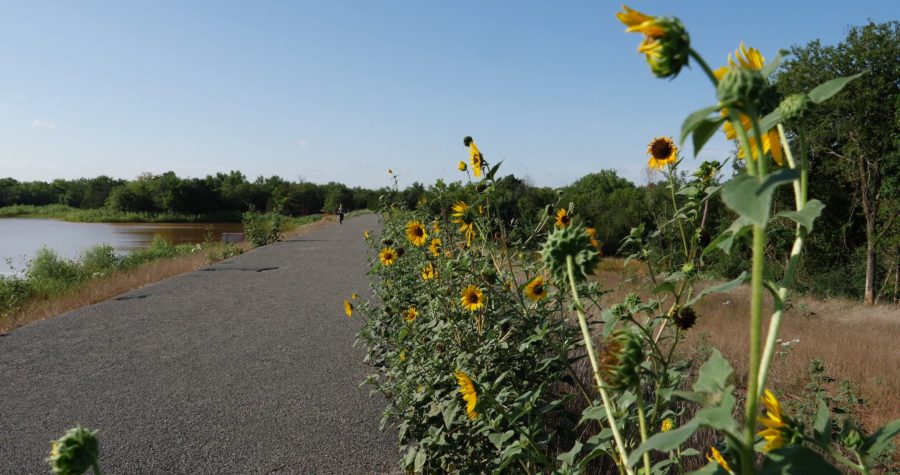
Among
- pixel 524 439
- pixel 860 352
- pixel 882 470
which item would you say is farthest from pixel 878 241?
pixel 524 439

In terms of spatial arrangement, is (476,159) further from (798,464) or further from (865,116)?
(865,116)

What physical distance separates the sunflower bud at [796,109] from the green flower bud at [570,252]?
1.05 feet

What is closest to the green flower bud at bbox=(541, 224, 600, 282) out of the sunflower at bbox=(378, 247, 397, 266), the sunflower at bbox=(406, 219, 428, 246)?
the sunflower at bbox=(406, 219, 428, 246)

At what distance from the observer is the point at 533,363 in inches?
92.9

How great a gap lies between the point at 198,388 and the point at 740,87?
13.5ft

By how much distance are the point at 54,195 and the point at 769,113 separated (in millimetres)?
82065

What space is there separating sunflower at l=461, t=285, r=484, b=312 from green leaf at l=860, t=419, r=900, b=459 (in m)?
1.74

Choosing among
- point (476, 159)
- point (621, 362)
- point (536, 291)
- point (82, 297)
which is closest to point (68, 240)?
point (82, 297)

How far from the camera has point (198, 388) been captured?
391 centimetres

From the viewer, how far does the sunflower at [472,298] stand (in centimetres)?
245

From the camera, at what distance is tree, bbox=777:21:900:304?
1402 centimetres

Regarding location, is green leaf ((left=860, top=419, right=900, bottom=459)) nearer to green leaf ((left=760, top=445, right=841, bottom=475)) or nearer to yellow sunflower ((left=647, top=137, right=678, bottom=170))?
green leaf ((left=760, top=445, right=841, bottom=475))

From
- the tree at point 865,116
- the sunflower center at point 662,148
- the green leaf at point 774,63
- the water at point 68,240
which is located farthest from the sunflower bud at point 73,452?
the tree at point 865,116

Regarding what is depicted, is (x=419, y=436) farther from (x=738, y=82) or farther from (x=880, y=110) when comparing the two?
(x=880, y=110)
